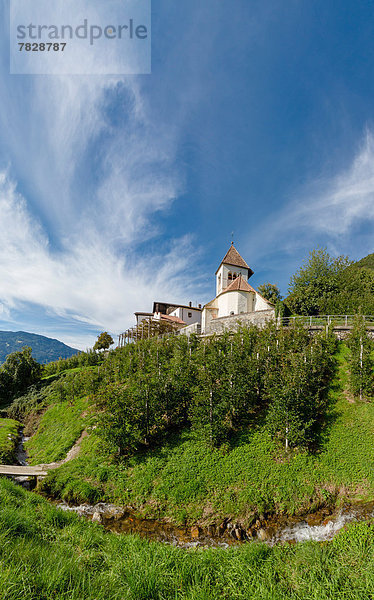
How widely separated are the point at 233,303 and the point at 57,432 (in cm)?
2412

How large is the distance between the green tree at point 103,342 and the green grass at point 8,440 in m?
30.7

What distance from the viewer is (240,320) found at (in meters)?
25.1

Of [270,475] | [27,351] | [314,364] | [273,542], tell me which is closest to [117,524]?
[273,542]

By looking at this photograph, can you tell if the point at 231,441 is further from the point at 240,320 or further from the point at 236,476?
the point at 240,320

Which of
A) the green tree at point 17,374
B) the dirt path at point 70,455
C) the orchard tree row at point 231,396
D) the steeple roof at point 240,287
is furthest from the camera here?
the steeple roof at point 240,287

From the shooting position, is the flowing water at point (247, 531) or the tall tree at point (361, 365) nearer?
the flowing water at point (247, 531)

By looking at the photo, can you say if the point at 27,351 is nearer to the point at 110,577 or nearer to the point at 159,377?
the point at 159,377

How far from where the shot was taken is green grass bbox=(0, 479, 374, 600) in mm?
3602

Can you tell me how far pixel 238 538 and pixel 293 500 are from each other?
8.27ft

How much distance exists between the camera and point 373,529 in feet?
23.1

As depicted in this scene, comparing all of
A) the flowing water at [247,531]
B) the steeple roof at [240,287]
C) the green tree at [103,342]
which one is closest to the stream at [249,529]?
the flowing water at [247,531]

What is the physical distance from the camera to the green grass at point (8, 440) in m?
14.4

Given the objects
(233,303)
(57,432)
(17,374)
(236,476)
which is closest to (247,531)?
(236,476)

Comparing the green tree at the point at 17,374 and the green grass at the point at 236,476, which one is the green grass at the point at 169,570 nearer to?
the green grass at the point at 236,476
